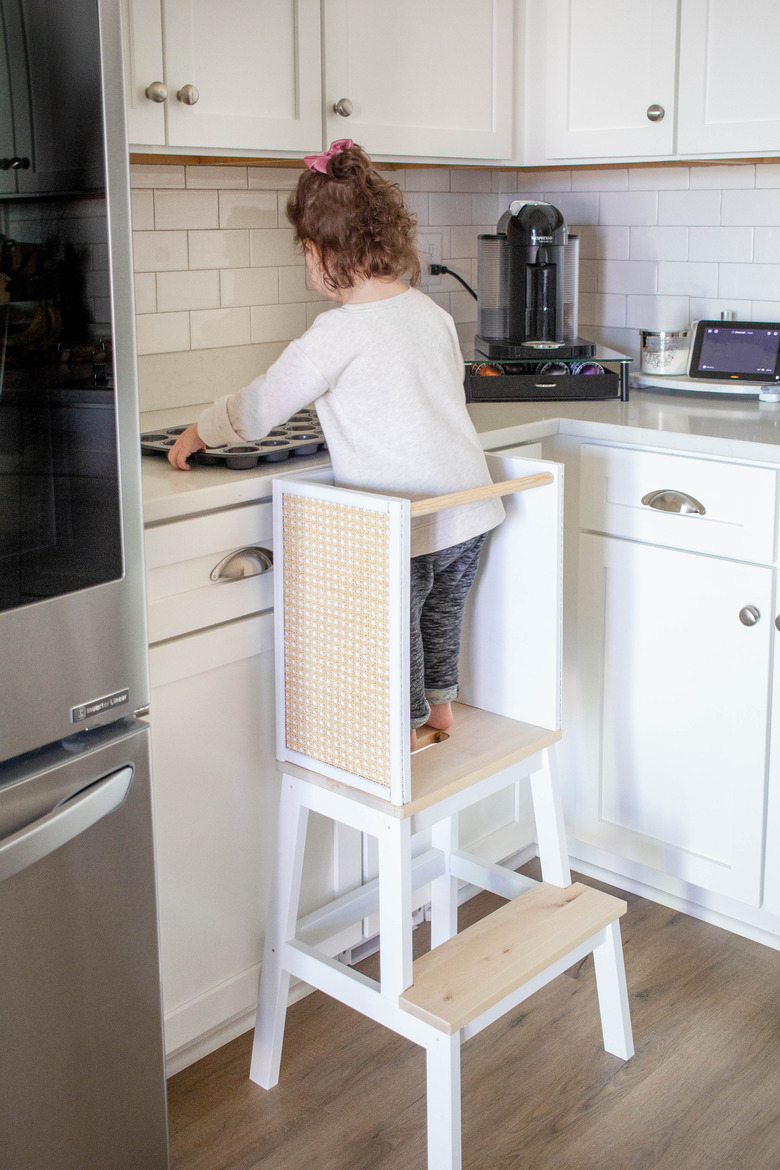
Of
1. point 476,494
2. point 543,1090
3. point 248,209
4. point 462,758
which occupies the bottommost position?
point 543,1090

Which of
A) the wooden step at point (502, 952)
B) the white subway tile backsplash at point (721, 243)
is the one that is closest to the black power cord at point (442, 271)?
the white subway tile backsplash at point (721, 243)

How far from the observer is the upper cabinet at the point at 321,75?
1678 mm

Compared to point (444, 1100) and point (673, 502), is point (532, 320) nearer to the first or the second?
point (673, 502)

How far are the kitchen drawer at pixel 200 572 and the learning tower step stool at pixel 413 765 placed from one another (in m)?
0.04

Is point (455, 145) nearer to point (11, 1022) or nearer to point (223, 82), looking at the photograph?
point (223, 82)

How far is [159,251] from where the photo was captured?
2031mm

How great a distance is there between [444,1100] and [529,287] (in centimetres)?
156

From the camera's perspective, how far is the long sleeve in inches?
61.6

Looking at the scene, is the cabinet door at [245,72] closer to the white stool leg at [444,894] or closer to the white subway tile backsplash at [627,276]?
the white subway tile backsplash at [627,276]

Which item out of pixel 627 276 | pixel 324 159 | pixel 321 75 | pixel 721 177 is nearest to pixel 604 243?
pixel 627 276

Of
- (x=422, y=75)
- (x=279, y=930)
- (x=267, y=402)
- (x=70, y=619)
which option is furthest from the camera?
(x=422, y=75)

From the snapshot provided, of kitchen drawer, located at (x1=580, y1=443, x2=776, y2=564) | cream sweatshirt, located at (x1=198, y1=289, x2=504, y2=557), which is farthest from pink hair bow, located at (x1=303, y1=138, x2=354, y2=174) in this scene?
Result: kitchen drawer, located at (x1=580, y1=443, x2=776, y2=564)

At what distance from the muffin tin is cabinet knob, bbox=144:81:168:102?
0.48 m

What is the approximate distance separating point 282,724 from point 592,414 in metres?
0.87
